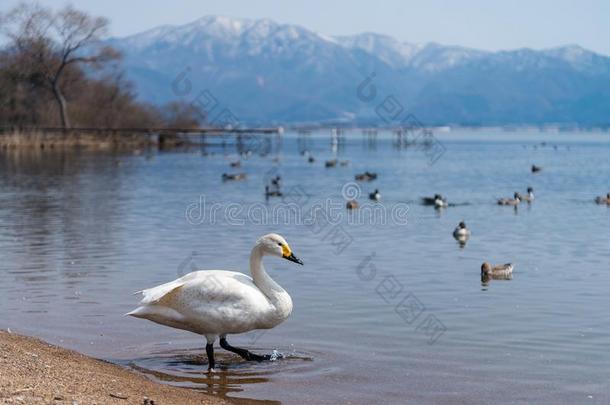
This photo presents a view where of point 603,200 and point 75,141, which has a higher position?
point 75,141

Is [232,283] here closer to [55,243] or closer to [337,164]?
[55,243]

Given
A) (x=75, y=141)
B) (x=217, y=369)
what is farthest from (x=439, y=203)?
(x=75, y=141)

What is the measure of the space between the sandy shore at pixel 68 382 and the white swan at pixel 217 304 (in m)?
0.89

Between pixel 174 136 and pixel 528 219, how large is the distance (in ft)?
276

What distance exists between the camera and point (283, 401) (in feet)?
35.0

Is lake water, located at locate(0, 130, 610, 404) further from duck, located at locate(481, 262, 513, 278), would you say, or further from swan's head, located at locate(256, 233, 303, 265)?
swan's head, located at locate(256, 233, 303, 265)

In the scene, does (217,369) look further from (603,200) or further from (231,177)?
(231,177)

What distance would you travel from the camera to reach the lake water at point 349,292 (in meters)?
11.7

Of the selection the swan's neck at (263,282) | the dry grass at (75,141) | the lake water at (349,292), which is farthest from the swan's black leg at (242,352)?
the dry grass at (75,141)

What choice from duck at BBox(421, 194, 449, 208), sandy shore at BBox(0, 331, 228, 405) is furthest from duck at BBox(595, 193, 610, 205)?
sandy shore at BBox(0, 331, 228, 405)

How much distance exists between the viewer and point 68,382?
9.70m

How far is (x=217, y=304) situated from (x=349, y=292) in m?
6.20

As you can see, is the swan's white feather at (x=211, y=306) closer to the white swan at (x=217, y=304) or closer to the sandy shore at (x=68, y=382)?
the white swan at (x=217, y=304)

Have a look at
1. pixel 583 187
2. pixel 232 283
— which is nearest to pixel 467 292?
pixel 232 283
